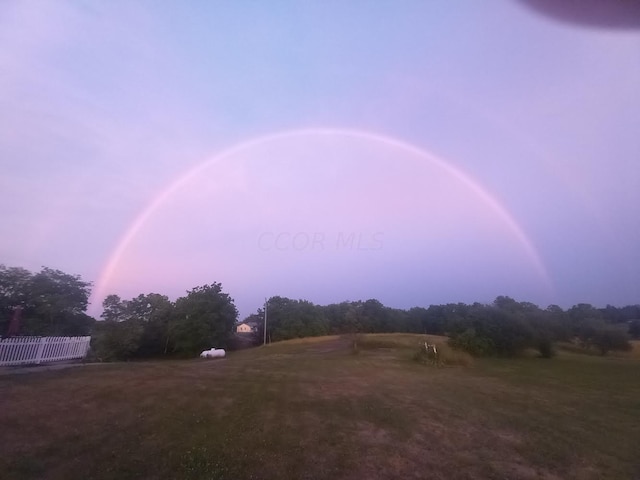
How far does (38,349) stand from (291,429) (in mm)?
12706

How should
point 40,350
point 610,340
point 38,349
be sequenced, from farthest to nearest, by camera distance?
1. point 610,340
2. point 40,350
3. point 38,349

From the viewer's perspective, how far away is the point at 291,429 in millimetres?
9758

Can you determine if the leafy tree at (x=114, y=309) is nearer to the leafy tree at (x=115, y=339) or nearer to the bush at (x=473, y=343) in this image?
the leafy tree at (x=115, y=339)

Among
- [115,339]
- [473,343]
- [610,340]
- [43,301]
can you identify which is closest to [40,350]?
[115,339]

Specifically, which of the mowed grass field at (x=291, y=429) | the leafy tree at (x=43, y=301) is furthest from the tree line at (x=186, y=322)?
the mowed grass field at (x=291, y=429)

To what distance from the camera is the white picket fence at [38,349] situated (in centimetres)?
1468

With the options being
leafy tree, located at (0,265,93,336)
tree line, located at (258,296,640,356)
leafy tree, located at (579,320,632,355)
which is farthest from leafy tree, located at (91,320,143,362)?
leafy tree, located at (579,320,632,355)

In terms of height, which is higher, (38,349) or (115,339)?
(115,339)

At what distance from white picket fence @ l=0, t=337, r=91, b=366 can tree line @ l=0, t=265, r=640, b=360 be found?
11.0m

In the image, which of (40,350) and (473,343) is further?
(473,343)

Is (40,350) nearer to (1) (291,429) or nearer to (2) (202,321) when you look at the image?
(1) (291,429)

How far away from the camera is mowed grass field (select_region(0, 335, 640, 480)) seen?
7598mm

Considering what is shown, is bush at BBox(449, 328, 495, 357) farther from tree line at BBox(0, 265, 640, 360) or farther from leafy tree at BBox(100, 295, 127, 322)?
leafy tree at BBox(100, 295, 127, 322)

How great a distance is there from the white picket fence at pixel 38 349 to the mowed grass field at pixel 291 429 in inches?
106
